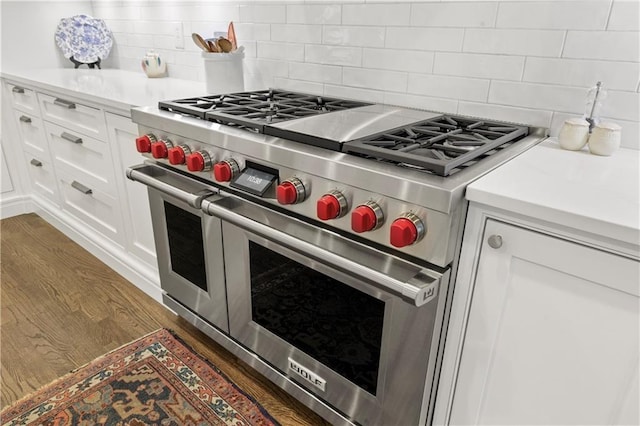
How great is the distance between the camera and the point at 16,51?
8.63 feet

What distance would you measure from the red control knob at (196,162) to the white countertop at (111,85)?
0.48 metres

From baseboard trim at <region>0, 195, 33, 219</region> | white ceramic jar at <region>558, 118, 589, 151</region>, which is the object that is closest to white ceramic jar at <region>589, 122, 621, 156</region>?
white ceramic jar at <region>558, 118, 589, 151</region>

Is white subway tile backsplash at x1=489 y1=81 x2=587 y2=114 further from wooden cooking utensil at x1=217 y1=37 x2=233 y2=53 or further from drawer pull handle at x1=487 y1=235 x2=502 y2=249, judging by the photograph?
wooden cooking utensil at x1=217 y1=37 x2=233 y2=53

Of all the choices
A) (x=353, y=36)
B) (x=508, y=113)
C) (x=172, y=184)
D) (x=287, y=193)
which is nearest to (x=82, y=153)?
(x=172, y=184)

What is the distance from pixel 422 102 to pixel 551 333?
34.7 inches

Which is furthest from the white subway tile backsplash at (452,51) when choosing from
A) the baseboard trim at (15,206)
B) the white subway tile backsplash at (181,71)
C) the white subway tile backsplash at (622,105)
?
the baseboard trim at (15,206)

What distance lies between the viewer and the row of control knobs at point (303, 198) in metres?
0.88

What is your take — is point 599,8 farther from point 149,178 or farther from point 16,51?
point 16,51

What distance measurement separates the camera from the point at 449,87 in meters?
1.42

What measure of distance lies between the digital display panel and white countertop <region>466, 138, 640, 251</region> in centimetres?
51

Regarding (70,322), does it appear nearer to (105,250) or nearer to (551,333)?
(105,250)

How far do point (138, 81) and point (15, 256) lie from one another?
1162mm

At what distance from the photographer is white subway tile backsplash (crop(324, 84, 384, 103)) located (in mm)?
1609

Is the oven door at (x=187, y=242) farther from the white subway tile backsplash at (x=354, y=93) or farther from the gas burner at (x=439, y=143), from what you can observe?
the white subway tile backsplash at (x=354, y=93)
